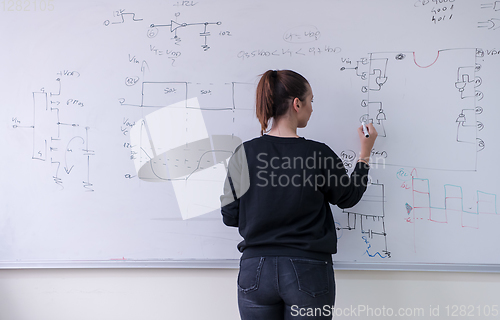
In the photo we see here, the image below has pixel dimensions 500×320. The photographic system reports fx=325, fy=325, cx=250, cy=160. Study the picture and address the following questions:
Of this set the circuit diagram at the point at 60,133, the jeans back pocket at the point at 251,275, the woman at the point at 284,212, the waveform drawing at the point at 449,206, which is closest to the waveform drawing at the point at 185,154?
the circuit diagram at the point at 60,133

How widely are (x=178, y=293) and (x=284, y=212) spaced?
2.61ft

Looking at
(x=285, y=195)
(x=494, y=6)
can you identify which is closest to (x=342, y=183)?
(x=285, y=195)

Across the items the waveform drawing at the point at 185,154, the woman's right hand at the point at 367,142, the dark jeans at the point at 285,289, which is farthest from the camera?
the waveform drawing at the point at 185,154

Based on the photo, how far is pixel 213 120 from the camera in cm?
148

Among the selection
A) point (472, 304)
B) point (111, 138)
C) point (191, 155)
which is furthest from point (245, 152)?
point (472, 304)

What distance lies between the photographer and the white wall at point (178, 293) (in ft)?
4.69

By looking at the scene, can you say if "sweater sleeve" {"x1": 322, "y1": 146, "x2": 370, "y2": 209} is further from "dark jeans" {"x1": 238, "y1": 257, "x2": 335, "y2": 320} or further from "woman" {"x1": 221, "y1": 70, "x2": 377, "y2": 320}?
"dark jeans" {"x1": 238, "y1": 257, "x2": 335, "y2": 320}

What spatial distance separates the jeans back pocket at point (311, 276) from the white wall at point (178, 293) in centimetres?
48

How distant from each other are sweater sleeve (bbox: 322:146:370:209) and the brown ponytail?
0.77 ft

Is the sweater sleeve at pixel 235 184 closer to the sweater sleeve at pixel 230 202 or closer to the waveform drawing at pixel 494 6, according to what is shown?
the sweater sleeve at pixel 230 202

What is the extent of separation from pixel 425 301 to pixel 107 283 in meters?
1.45

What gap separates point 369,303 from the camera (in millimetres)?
1454

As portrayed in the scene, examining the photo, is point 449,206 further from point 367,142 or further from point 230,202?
point 230,202

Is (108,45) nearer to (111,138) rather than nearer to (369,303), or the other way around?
(111,138)
